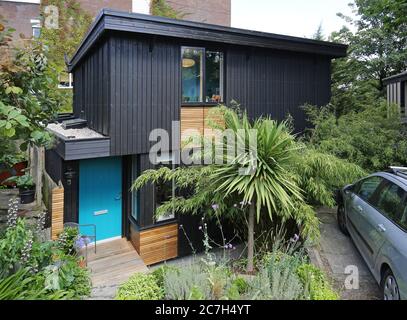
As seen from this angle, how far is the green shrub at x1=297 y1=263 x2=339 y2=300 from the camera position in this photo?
10.3 ft

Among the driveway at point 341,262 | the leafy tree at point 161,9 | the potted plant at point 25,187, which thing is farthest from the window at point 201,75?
the leafy tree at point 161,9

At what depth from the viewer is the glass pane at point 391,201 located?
3.78 m

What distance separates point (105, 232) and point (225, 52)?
5255 mm

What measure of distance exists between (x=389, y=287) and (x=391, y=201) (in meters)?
1.09

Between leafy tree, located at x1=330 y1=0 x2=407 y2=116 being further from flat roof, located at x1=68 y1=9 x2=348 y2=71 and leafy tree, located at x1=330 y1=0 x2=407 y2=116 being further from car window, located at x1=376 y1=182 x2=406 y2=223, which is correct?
car window, located at x1=376 y1=182 x2=406 y2=223

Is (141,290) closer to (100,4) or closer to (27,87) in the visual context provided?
(27,87)

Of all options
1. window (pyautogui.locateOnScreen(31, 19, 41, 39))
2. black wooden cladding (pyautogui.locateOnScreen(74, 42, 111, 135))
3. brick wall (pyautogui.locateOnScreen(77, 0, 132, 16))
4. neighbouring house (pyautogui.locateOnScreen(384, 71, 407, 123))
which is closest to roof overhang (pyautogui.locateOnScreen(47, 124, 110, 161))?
black wooden cladding (pyautogui.locateOnScreen(74, 42, 111, 135))

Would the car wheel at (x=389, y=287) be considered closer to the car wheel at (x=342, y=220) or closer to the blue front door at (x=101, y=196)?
the car wheel at (x=342, y=220)

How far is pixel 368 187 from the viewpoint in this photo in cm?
494

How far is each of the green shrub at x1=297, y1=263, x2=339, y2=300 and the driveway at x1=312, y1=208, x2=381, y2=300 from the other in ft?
2.85

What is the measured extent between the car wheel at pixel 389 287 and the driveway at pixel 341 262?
1.70 feet

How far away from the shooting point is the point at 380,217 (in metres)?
4.04
